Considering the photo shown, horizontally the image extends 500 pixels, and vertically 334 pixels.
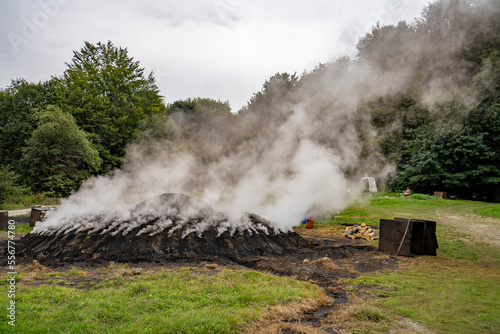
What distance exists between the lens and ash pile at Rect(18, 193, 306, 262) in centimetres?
977

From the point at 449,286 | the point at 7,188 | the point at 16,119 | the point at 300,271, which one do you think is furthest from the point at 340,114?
the point at 16,119

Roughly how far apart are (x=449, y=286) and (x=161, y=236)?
7665 millimetres

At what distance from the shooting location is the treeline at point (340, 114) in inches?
600

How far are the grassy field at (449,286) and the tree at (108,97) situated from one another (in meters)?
30.6

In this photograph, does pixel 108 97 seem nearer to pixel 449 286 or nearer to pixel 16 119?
pixel 16 119

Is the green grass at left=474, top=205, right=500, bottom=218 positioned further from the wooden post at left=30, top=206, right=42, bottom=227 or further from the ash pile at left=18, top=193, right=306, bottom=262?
the wooden post at left=30, top=206, right=42, bottom=227

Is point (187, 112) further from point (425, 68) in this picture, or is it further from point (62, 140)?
point (425, 68)

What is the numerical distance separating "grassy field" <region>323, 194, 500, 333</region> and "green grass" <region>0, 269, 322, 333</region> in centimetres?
149

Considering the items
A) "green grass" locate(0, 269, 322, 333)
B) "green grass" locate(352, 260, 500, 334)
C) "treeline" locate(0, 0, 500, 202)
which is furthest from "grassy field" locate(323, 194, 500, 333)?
"treeline" locate(0, 0, 500, 202)

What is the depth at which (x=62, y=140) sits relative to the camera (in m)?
28.2

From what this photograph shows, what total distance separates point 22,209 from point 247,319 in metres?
22.4

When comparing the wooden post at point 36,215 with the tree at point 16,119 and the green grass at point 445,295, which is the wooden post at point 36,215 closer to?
the green grass at point 445,295

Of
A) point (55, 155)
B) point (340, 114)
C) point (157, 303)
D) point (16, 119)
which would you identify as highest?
point (16, 119)

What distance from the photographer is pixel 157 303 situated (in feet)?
17.4
